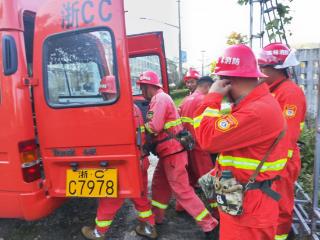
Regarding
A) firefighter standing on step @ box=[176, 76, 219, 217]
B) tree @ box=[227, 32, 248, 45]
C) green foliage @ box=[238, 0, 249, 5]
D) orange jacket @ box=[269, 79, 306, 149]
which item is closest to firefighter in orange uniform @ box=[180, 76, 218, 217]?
firefighter standing on step @ box=[176, 76, 219, 217]

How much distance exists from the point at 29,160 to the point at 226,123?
199 centimetres

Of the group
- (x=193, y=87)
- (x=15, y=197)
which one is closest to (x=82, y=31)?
(x=15, y=197)

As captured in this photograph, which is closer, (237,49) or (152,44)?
(237,49)

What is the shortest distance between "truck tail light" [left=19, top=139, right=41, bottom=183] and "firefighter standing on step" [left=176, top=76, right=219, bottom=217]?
1783mm

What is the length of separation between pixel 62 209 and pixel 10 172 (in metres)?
1.32

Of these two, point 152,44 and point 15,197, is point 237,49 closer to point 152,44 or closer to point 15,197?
point 15,197

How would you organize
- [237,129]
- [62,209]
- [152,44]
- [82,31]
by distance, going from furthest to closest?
[152,44] < [62,209] < [82,31] < [237,129]

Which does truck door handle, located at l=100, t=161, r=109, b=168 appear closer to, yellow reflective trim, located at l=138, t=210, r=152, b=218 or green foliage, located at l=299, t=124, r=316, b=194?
yellow reflective trim, located at l=138, t=210, r=152, b=218

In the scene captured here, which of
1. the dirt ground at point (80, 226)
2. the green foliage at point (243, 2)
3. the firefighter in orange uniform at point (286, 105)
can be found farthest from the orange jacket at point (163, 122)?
the green foliage at point (243, 2)

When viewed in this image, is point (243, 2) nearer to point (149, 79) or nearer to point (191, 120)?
point (191, 120)

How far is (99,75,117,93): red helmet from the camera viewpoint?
2.79 meters

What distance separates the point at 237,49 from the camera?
2.00m

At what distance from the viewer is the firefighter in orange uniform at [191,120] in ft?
13.2

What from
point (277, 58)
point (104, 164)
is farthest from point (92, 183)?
point (277, 58)
